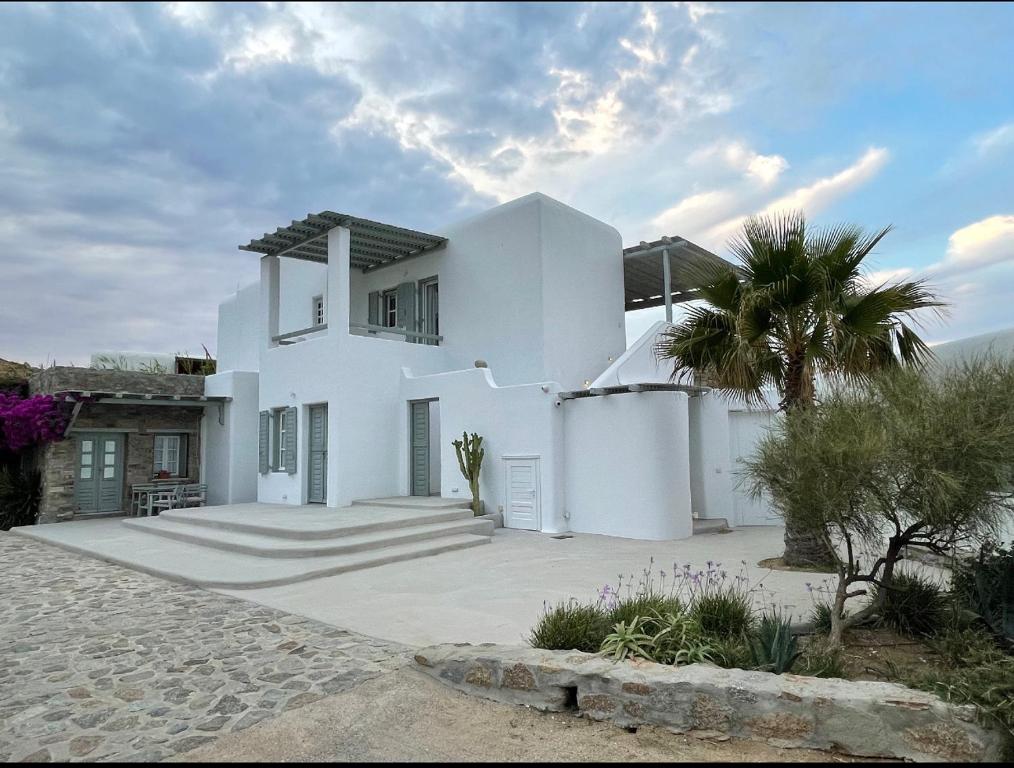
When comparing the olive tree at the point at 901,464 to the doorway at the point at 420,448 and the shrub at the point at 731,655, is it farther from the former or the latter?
the doorway at the point at 420,448

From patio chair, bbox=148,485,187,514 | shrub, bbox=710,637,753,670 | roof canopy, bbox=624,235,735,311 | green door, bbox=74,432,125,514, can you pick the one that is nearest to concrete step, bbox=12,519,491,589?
patio chair, bbox=148,485,187,514

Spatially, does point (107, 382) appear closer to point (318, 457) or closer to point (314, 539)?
point (318, 457)

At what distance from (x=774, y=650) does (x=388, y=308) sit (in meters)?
15.3

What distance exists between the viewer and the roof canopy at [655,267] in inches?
620

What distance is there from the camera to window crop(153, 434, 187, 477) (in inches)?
680

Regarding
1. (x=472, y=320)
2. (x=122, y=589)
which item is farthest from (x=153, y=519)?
(x=472, y=320)

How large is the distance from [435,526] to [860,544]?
25.3 ft

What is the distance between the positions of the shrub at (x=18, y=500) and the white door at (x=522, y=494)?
11.8 m

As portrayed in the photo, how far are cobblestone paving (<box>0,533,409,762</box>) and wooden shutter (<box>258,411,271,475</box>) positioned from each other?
26.4 feet

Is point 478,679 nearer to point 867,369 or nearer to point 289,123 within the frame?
point 289,123

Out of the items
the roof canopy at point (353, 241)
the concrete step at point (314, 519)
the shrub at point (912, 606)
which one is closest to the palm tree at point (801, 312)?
the shrub at point (912, 606)

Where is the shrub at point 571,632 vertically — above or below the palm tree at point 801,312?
below

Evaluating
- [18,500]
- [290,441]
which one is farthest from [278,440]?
[18,500]

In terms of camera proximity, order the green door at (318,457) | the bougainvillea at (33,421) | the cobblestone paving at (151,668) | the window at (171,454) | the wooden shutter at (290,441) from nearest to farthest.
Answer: the cobblestone paving at (151,668)
the green door at (318,457)
the bougainvillea at (33,421)
the wooden shutter at (290,441)
the window at (171,454)
